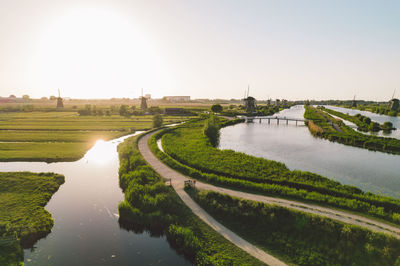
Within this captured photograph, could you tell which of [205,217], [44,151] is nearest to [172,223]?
[205,217]

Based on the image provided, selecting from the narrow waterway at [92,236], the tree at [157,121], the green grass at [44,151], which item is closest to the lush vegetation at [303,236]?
the narrow waterway at [92,236]

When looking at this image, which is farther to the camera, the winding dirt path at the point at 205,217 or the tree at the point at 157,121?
the tree at the point at 157,121

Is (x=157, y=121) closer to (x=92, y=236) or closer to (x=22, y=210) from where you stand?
(x=22, y=210)

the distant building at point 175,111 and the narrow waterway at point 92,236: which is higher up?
the distant building at point 175,111

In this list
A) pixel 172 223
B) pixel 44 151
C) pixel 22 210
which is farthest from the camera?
pixel 44 151

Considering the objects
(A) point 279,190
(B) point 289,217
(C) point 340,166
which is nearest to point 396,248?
(B) point 289,217

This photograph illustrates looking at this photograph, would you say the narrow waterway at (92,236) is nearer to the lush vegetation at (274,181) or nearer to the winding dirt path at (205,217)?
the winding dirt path at (205,217)

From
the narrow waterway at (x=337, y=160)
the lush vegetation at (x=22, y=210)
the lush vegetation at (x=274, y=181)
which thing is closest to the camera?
the lush vegetation at (x=22, y=210)

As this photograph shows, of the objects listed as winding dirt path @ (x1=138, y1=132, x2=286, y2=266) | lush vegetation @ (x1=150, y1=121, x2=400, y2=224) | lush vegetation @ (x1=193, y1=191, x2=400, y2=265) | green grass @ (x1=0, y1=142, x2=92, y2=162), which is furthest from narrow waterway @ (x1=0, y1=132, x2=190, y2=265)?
green grass @ (x1=0, y1=142, x2=92, y2=162)
